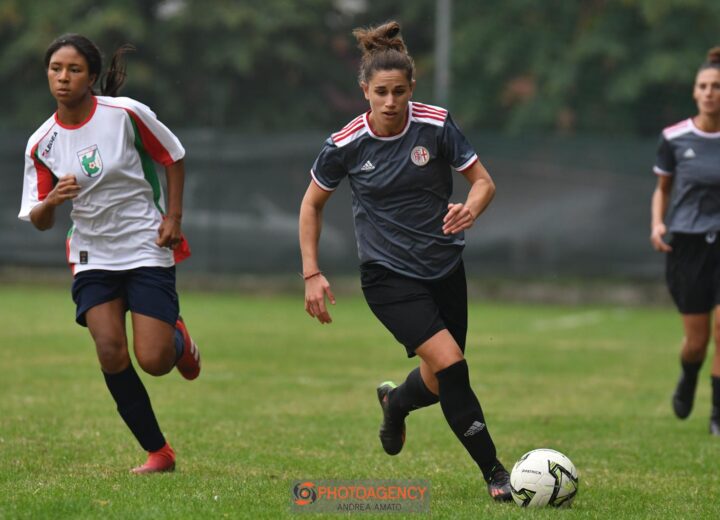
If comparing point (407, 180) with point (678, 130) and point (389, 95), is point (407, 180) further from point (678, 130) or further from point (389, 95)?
point (678, 130)

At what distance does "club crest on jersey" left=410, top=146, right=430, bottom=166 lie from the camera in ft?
20.4

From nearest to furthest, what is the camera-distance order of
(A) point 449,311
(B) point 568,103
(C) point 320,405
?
(A) point 449,311 → (C) point 320,405 → (B) point 568,103

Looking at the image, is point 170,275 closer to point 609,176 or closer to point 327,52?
point 609,176

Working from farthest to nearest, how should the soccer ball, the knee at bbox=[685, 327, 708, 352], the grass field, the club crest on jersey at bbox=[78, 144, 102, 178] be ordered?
the knee at bbox=[685, 327, 708, 352], the club crest on jersey at bbox=[78, 144, 102, 178], the grass field, the soccer ball

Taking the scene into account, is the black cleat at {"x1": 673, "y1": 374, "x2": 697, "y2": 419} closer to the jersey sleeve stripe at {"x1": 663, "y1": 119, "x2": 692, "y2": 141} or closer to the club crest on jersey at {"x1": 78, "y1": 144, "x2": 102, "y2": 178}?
the jersey sleeve stripe at {"x1": 663, "y1": 119, "x2": 692, "y2": 141}

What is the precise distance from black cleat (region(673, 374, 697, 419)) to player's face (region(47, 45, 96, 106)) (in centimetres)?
503

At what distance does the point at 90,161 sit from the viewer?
660 centimetres

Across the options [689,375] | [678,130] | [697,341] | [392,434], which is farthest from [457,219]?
[689,375]

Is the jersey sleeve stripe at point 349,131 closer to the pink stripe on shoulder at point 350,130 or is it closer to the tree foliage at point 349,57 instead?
the pink stripe on shoulder at point 350,130

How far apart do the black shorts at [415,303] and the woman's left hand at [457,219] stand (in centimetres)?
44

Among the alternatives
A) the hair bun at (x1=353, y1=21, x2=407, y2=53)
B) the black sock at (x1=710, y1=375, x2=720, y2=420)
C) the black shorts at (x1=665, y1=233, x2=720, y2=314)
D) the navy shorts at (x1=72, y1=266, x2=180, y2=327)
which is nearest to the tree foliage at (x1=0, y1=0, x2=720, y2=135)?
the black shorts at (x1=665, y1=233, x2=720, y2=314)

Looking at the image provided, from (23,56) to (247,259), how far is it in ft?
25.7

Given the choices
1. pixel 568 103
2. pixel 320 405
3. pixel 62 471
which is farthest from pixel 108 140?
pixel 568 103

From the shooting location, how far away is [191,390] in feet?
35.8
